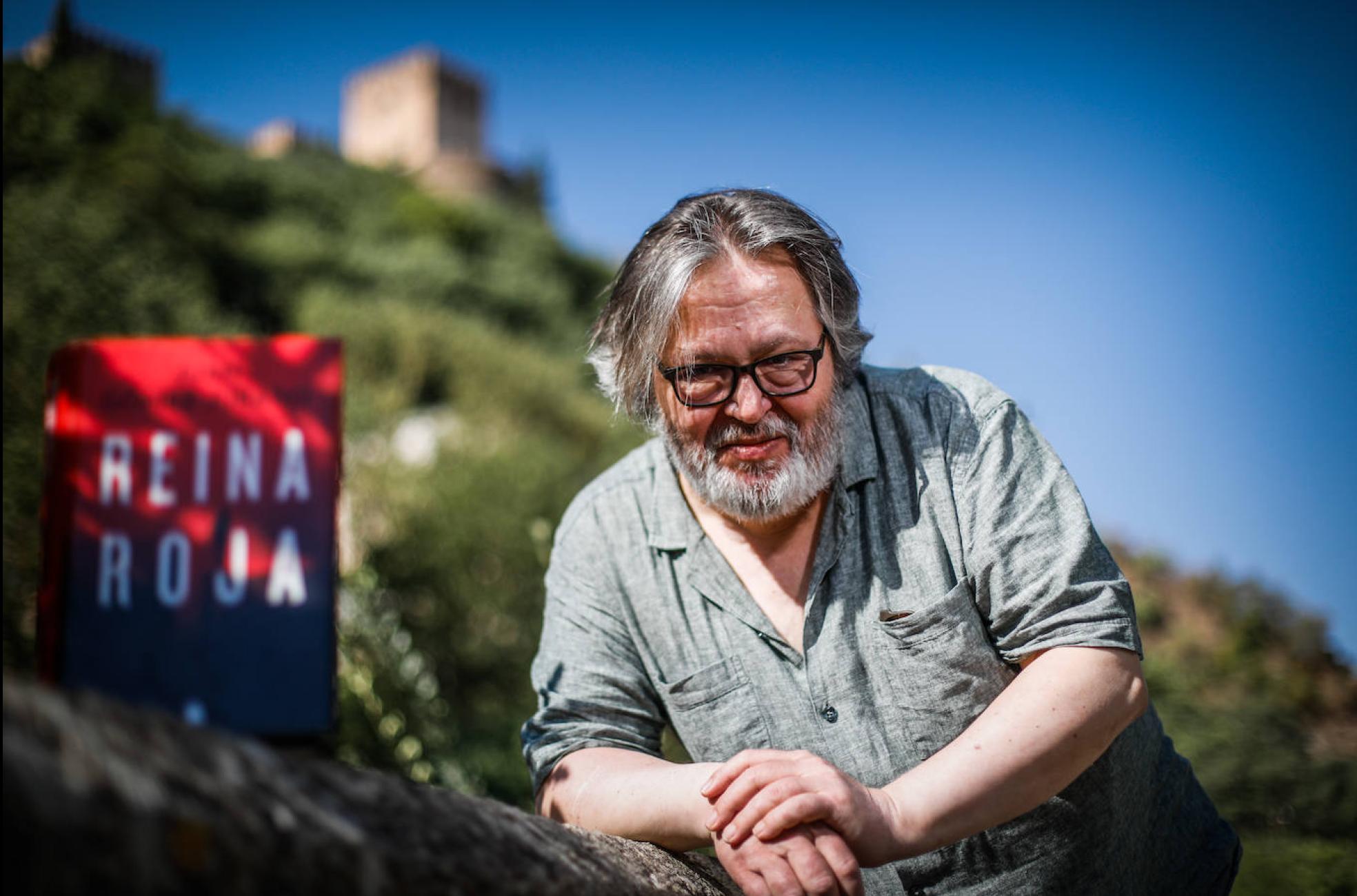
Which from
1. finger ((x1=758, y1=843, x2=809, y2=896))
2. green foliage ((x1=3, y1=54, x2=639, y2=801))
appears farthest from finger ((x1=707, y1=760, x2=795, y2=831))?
green foliage ((x1=3, y1=54, x2=639, y2=801))

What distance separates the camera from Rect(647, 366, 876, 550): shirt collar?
7.17ft

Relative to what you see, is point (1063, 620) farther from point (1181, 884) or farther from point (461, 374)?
point (461, 374)

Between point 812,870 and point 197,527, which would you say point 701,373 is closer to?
point 812,870

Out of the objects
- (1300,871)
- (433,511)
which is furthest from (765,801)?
(433,511)

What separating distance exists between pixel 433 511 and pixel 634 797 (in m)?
7.42

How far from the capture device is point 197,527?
2.85 meters

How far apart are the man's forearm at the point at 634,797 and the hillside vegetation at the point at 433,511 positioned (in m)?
1.15

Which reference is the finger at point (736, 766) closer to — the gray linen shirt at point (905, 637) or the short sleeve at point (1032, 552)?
the gray linen shirt at point (905, 637)

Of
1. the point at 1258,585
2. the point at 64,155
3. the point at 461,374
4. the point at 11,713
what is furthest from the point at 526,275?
the point at 11,713

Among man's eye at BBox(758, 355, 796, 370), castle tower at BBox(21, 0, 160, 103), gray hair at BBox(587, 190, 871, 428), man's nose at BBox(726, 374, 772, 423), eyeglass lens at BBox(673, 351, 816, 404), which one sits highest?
castle tower at BBox(21, 0, 160, 103)

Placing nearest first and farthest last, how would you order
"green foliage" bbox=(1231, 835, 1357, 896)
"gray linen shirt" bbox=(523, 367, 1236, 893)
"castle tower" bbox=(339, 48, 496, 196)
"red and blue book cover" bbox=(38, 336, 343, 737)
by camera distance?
"gray linen shirt" bbox=(523, 367, 1236, 893) < "red and blue book cover" bbox=(38, 336, 343, 737) < "green foliage" bbox=(1231, 835, 1357, 896) < "castle tower" bbox=(339, 48, 496, 196)

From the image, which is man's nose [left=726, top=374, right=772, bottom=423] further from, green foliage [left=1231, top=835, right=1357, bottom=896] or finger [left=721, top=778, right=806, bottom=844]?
green foliage [left=1231, top=835, right=1357, bottom=896]

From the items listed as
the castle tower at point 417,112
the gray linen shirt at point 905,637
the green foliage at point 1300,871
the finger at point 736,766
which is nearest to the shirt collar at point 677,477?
the gray linen shirt at point 905,637

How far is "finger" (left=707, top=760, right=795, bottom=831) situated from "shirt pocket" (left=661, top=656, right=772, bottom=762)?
1.21 ft
